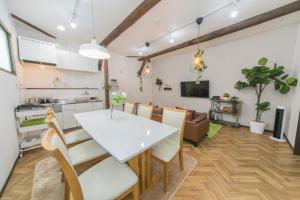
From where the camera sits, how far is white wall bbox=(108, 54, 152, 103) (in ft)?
17.7

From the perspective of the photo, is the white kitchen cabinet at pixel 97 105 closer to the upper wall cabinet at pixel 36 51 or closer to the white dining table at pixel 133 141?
the upper wall cabinet at pixel 36 51

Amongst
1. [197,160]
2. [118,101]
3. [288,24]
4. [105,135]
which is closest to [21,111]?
[118,101]

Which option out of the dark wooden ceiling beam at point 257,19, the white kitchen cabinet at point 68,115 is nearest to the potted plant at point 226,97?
the dark wooden ceiling beam at point 257,19

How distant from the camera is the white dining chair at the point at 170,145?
1.51 m

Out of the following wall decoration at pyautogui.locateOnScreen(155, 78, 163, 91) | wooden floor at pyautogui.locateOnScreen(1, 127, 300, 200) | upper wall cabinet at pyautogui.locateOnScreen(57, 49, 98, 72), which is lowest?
wooden floor at pyautogui.locateOnScreen(1, 127, 300, 200)

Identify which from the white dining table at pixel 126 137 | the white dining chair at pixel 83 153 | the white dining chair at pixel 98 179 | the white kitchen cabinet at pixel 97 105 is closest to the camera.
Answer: the white dining chair at pixel 98 179

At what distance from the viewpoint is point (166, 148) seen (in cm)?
167

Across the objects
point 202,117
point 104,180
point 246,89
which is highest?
point 246,89

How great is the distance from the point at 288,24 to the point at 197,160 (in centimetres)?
403

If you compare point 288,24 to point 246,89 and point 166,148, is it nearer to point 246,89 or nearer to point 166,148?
point 246,89

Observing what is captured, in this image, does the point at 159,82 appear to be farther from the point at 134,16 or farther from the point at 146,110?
the point at 146,110

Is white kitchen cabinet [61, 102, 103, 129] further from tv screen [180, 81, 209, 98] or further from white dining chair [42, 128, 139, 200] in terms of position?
tv screen [180, 81, 209, 98]

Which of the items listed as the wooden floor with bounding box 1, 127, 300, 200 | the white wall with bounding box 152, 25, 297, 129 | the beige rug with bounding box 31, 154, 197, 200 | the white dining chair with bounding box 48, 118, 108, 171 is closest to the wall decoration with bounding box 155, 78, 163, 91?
the white wall with bounding box 152, 25, 297, 129

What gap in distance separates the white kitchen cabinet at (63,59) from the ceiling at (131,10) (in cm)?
51
